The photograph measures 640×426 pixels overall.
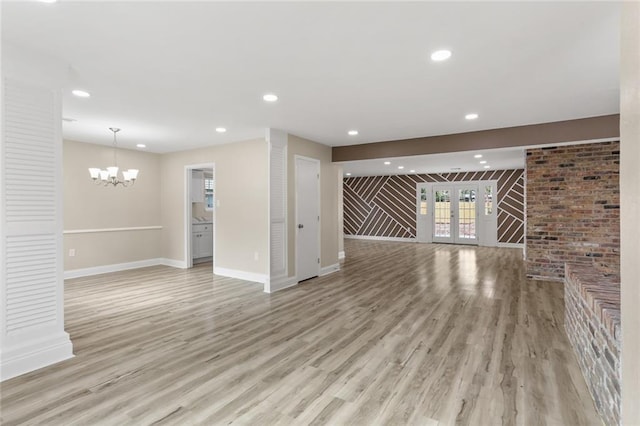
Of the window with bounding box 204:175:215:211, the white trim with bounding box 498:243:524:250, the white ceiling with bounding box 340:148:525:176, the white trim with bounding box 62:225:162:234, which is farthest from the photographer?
the white trim with bounding box 498:243:524:250

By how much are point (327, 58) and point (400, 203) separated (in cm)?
924

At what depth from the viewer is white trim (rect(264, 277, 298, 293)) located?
4883 millimetres

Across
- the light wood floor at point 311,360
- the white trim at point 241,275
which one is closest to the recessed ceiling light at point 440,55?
the light wood floor at point 311,360

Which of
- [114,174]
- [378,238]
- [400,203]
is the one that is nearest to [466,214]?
[400,203]

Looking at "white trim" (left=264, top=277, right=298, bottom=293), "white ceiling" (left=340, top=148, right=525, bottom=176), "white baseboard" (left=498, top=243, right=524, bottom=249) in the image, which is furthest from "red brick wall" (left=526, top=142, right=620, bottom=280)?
"white baseboard" (left=498, top=243, right=524, bottom=249)

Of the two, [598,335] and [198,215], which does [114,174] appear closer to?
[198,215]

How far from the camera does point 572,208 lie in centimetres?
514

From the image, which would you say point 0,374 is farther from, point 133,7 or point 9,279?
point 133,7

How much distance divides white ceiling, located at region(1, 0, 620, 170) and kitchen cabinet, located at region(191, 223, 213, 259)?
3227 mm

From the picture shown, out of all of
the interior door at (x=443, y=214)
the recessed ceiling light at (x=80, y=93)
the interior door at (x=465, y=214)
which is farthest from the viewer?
the interior door at (x=443, y=214)

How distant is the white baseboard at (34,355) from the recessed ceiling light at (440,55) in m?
3.72

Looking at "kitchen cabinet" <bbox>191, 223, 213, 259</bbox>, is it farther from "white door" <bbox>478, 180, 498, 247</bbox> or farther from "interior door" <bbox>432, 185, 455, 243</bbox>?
"white door" <bbox>478, 180, 498, 247</bbox>

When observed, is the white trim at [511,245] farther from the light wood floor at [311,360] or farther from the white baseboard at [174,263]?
the white baseboard at [174,263]

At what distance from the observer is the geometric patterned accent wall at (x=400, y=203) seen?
379 inches
